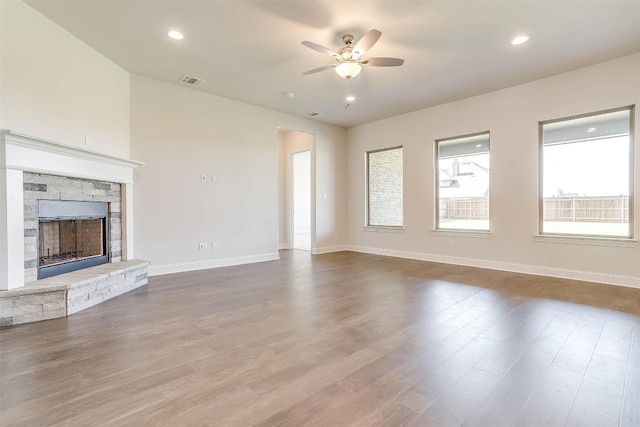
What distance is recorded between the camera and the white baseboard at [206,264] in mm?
4785

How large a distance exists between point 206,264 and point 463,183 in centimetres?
496

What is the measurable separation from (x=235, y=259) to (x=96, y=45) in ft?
12.1

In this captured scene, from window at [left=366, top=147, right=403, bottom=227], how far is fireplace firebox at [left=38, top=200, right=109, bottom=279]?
5.29 meters

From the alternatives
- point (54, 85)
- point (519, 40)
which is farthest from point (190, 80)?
point (519, 40)

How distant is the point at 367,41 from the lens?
309cm

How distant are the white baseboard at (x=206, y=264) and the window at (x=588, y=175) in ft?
15.9

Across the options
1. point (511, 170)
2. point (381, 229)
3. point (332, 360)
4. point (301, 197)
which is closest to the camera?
point (332, 360)

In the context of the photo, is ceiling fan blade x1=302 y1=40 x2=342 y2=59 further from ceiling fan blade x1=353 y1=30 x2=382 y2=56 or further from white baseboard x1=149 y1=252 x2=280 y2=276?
white baseboard x1=149 y1=252 x2=280 y2=276

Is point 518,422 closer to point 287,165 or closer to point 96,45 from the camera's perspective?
point 96,45

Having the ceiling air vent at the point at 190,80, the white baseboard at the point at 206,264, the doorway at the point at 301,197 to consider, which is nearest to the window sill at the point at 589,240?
the white baseboard at the point at 206,264

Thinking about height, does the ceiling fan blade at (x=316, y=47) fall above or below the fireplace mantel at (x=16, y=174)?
above

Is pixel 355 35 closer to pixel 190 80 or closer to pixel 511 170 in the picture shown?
pixel 190 80

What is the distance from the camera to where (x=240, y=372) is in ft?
6.44

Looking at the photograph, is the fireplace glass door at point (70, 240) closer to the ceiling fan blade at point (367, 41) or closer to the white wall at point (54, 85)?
the white wall at point (54, 85)
